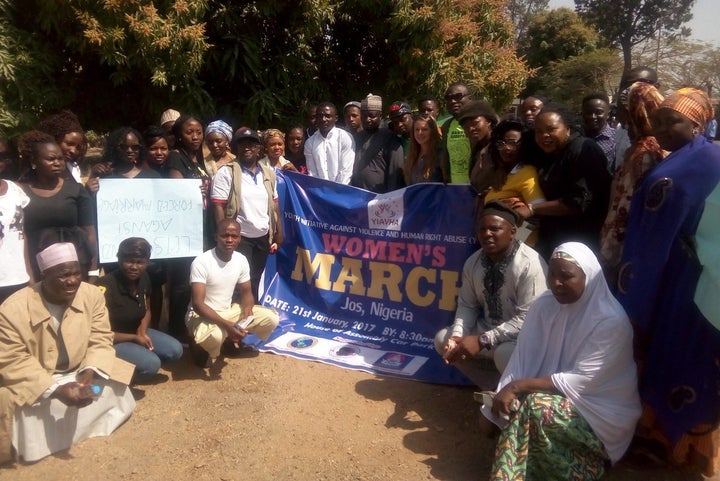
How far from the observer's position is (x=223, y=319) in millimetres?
4770

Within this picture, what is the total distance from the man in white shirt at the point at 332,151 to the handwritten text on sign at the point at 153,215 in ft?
4.92

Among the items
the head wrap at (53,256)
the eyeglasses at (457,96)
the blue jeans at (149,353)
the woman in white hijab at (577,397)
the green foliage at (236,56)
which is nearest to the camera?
the woman in white hijab at (577,397)

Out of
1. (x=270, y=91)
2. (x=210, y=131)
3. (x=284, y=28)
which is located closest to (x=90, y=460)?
(x=210, y=131)

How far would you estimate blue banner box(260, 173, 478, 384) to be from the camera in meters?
4.98

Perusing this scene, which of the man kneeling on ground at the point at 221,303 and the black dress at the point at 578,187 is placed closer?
the black dress at the point at 578,187

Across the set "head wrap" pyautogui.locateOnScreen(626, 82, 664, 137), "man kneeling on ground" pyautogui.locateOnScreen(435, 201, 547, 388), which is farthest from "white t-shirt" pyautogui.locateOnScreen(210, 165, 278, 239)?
"head wrap" pyautogui.locateOnScreen(626, 82, 664, 137)

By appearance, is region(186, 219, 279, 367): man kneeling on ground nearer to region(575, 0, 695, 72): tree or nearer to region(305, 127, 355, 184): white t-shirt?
region(305, 127, 355, 184): white t-shirt

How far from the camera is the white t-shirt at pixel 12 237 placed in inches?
161

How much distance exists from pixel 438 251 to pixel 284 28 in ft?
16.3

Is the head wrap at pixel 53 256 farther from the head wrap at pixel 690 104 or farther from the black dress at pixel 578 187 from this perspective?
the head wrap at pixel 690 104

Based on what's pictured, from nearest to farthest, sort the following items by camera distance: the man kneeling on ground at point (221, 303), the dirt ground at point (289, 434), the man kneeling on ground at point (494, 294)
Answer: the dirt ground at point (289, 434), the man kneeling on ground at point (494, 294), the man kneeling on ground at point (221, 303)

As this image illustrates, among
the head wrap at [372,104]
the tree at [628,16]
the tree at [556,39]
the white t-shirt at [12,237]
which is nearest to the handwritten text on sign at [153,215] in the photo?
the white t-shirt at [12,237]

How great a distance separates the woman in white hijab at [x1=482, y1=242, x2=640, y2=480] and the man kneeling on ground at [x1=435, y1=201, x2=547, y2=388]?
53 centimetres

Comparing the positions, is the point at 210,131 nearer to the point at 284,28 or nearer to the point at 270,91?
the point at 270,91
